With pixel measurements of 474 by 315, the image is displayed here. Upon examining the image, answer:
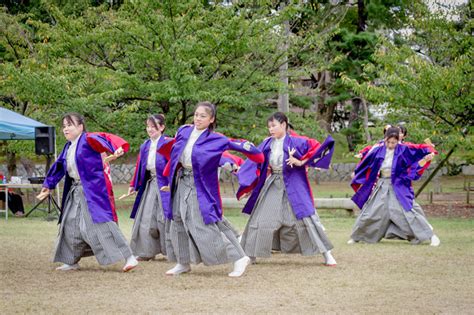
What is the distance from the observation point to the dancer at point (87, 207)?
29.1ft

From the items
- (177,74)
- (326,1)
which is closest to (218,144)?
(177,74)

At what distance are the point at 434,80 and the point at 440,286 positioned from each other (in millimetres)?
10206

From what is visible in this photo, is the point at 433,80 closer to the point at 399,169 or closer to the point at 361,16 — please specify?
the point at 399,169

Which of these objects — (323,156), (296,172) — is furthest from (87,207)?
(323,156)

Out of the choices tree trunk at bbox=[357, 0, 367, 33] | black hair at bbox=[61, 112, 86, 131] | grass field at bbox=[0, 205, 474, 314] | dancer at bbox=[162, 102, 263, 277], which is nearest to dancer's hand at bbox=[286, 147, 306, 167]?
dancer at bbox=[162, 102, 263, 277]

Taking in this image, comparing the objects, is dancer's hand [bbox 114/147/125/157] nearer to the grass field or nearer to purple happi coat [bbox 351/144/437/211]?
the grass field

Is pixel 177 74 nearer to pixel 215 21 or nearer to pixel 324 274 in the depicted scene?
pixel 215 21

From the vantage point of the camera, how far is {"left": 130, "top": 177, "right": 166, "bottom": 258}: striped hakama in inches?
402

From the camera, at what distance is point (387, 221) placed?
12.0 m

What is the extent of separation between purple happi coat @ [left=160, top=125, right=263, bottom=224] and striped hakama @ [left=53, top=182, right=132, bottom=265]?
67 cm

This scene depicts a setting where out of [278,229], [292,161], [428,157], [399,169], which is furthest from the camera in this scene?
[399,169]

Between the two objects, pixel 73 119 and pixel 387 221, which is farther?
pixel 387 221

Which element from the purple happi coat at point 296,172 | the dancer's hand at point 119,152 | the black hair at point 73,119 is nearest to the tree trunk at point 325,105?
the purple happi coat at point 296,172

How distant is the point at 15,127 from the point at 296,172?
8.63 m
